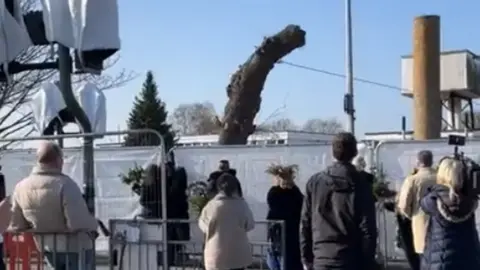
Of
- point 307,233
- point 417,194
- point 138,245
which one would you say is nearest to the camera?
point 307,233

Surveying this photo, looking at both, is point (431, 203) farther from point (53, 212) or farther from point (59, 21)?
point (59, 21)

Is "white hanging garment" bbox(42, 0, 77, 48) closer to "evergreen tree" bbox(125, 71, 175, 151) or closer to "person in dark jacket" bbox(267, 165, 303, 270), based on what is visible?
"person in dark jacket" bbox(267, 165, 303, 270)

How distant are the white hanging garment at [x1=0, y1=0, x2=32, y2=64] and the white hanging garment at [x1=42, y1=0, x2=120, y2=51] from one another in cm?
22

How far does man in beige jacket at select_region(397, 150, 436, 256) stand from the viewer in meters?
11.9

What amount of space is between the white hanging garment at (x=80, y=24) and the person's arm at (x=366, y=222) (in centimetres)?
275

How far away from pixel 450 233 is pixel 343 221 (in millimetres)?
1064

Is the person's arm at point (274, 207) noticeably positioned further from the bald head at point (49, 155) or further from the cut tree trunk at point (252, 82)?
the cut tree trunk at point (252, 82)

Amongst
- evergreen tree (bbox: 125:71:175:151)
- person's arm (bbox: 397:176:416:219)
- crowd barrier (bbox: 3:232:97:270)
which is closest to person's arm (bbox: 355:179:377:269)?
crowd barrier (bbox: 3:232:97:270)

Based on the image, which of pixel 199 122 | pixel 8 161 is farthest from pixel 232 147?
pixel 199 122

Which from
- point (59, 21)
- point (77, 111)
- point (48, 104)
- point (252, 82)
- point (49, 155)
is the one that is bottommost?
point (49, 155)

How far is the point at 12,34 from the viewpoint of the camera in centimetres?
858

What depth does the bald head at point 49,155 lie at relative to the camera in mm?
8367

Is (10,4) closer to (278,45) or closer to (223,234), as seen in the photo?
(223,234)

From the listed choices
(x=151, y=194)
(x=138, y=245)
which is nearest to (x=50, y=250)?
(x=138, y=245)
